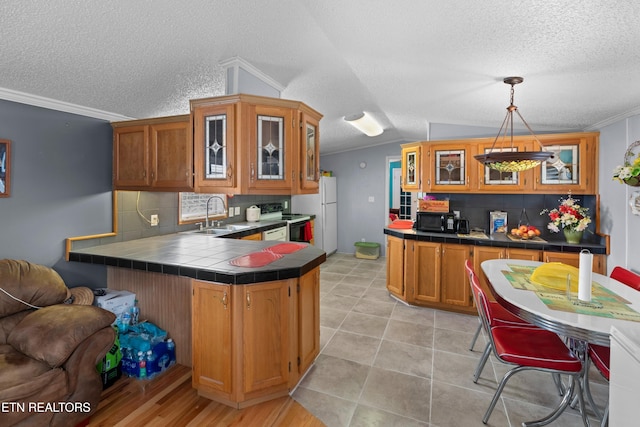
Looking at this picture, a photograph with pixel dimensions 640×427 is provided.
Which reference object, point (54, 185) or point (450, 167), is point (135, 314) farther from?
point (450, 167)

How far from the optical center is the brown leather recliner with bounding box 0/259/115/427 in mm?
1617

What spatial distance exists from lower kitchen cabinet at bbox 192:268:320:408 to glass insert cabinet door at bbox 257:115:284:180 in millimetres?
834

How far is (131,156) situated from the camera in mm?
2859

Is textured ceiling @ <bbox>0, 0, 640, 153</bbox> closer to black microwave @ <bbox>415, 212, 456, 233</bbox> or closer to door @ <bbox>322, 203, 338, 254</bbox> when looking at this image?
black microwave @ <bbox>415, 212, 456, 233</bbox>

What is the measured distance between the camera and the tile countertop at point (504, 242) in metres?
3.18

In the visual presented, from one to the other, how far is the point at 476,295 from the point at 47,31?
3042 millimetres

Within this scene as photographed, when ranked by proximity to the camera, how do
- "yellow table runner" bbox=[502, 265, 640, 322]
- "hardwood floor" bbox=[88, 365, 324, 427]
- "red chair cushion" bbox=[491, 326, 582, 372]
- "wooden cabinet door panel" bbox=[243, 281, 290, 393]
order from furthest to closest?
"wooden cabinet door panel" bbox=[243, 281, 290, 393]
"hardwood floor" bbox=[88, 365, 324, 427]
"red chair cushion" bbox=[491, 326, 582, 372]
"yellow table runner" bbox=[502, 265, 640, 322]

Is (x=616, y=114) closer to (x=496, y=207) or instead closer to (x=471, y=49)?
(x=496, y=207)

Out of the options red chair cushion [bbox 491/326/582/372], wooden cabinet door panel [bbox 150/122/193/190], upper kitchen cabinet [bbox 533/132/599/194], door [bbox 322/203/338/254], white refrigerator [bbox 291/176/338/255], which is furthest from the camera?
door [bbox 322/203/338/254]

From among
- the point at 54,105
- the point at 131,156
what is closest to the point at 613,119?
the point at 131,156

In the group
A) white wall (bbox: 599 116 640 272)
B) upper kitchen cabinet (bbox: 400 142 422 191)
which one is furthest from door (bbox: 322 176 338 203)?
white wall (bbox: 599 116 640 272)

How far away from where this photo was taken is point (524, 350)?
1.89 metres

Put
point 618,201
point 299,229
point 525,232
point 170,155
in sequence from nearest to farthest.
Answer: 1. point 170,155
2. point 618,201
3. point 525,232
4. point 299,229

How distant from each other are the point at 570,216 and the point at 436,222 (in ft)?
4.28
